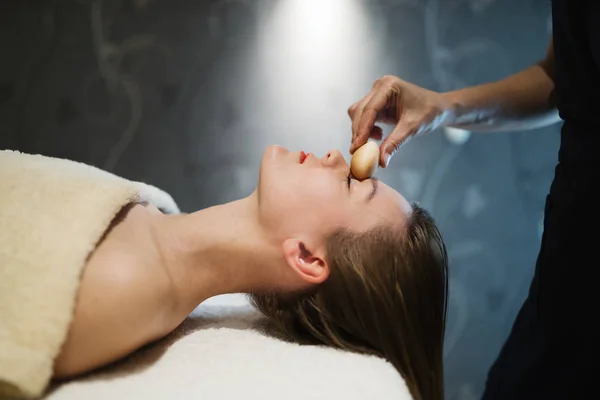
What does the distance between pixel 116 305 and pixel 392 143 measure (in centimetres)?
56

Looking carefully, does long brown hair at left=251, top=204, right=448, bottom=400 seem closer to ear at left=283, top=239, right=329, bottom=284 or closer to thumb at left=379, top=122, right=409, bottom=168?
ear at left=283, top=239, right=329, bottom=284

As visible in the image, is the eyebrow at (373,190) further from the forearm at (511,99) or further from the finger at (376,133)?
the forearm at (511,99)

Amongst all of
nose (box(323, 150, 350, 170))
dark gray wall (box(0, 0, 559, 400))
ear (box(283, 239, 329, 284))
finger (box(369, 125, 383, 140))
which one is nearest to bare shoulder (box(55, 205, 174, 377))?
ear (box(283, 239, 329, 284))

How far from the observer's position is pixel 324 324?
865mm

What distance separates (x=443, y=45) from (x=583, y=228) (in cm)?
82

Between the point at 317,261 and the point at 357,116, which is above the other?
the point at 357,116

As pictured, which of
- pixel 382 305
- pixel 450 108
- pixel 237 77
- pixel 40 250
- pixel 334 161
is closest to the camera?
pixel 40 250

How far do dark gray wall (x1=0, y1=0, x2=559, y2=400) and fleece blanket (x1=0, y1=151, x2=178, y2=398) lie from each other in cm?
65

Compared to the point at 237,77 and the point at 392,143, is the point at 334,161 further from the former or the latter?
the point at 237,77

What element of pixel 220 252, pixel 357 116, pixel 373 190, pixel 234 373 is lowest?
pixel 234 373

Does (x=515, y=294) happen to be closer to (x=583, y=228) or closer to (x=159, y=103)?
(x=583, y=228)

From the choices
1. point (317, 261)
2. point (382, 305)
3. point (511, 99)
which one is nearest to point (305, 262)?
point (317, 261)

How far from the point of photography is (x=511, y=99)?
43.3 inches

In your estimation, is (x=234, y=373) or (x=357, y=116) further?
(x=357, y=116)
